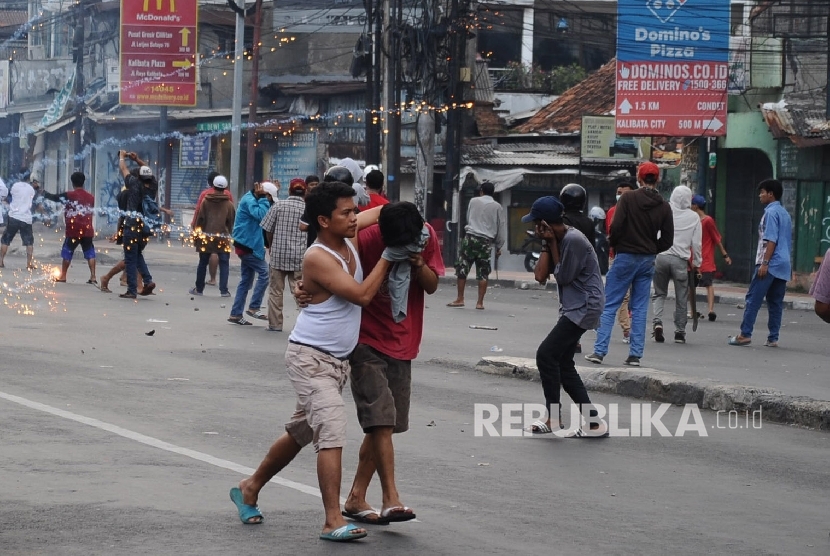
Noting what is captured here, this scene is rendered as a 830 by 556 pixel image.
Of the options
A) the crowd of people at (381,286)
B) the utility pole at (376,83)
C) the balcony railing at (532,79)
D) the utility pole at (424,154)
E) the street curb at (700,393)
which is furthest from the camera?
the balcony railing at (532,79)

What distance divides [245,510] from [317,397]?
63 centimetres

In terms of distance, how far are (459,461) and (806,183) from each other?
19393 millimetres

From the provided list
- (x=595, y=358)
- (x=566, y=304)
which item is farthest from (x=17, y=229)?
(x=566, y=304)

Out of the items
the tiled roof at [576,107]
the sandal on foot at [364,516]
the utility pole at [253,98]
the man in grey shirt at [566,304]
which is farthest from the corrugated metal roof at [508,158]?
the sandal on foot at [364,516]

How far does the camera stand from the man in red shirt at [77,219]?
19953mm

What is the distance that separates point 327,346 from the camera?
6.00 m

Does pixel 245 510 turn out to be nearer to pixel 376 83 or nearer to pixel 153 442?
pixel 153 442

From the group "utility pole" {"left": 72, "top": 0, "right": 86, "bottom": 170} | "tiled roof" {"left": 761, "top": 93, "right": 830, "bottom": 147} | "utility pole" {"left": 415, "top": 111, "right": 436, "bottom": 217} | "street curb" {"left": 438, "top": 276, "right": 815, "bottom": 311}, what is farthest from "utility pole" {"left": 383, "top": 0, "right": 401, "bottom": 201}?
"utility pole" {"left": 72, "top": 0, "right": 86, "bottom": 170}

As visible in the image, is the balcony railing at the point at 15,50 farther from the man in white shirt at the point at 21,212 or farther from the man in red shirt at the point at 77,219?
the man in red shirt at the point at 77,219

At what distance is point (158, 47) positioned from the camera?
35094 mm

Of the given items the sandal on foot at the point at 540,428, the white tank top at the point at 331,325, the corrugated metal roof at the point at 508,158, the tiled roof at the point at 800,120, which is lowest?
the sandal on foot at the point at 540,428

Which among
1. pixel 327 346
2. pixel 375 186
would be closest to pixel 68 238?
pixel 375 186

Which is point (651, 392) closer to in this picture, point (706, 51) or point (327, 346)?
point (327, 346)

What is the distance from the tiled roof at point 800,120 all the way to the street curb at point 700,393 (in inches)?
550
